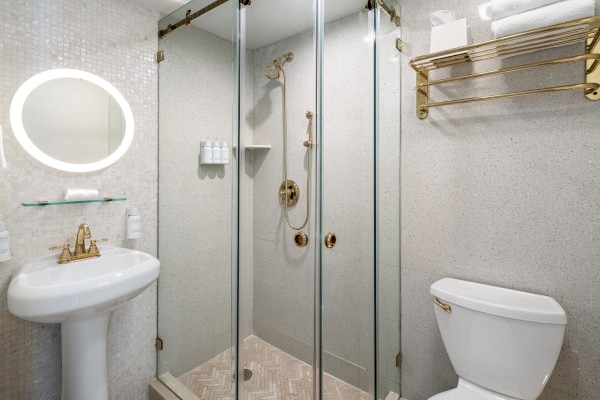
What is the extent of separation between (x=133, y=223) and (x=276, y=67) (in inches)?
42.9

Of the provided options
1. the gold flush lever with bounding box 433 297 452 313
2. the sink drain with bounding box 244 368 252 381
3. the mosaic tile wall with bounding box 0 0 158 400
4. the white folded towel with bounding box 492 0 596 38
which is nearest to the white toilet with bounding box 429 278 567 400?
the gold flush lever with bounding box 433 297 452 313

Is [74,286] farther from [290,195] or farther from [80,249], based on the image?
[290,195]

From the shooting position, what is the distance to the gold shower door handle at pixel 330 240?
4.37 feet

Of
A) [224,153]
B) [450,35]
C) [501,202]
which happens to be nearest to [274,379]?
[224,153]

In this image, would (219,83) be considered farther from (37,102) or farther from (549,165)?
(549,165)

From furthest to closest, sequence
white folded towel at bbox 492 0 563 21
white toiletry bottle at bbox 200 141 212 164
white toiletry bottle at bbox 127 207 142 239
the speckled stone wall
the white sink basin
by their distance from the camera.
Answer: white toiletry bottle at bbox 127 207 142 239
white toiletry bottle at bbox 200 141 212 164
the speckled stone wall
white folded towel at bbox 492 0 563 21
the white sink basin

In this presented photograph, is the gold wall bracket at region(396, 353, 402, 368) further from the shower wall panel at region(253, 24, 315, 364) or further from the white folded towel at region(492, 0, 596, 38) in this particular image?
the white folded towel at region(492, 0, 596, 38)

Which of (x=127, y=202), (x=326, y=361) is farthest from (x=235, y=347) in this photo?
(x=127, y=202)

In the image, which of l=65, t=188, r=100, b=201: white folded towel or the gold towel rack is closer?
the gold towel rack

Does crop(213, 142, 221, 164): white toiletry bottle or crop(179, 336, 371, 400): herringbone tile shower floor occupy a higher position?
crop(213, 142, 221, 164): white toiletry bottle

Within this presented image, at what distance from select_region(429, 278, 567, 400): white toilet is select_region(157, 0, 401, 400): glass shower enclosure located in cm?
36

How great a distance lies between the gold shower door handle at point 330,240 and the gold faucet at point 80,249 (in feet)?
3.66

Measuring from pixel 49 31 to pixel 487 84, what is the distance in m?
2.06

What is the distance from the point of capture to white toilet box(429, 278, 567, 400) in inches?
44.8
